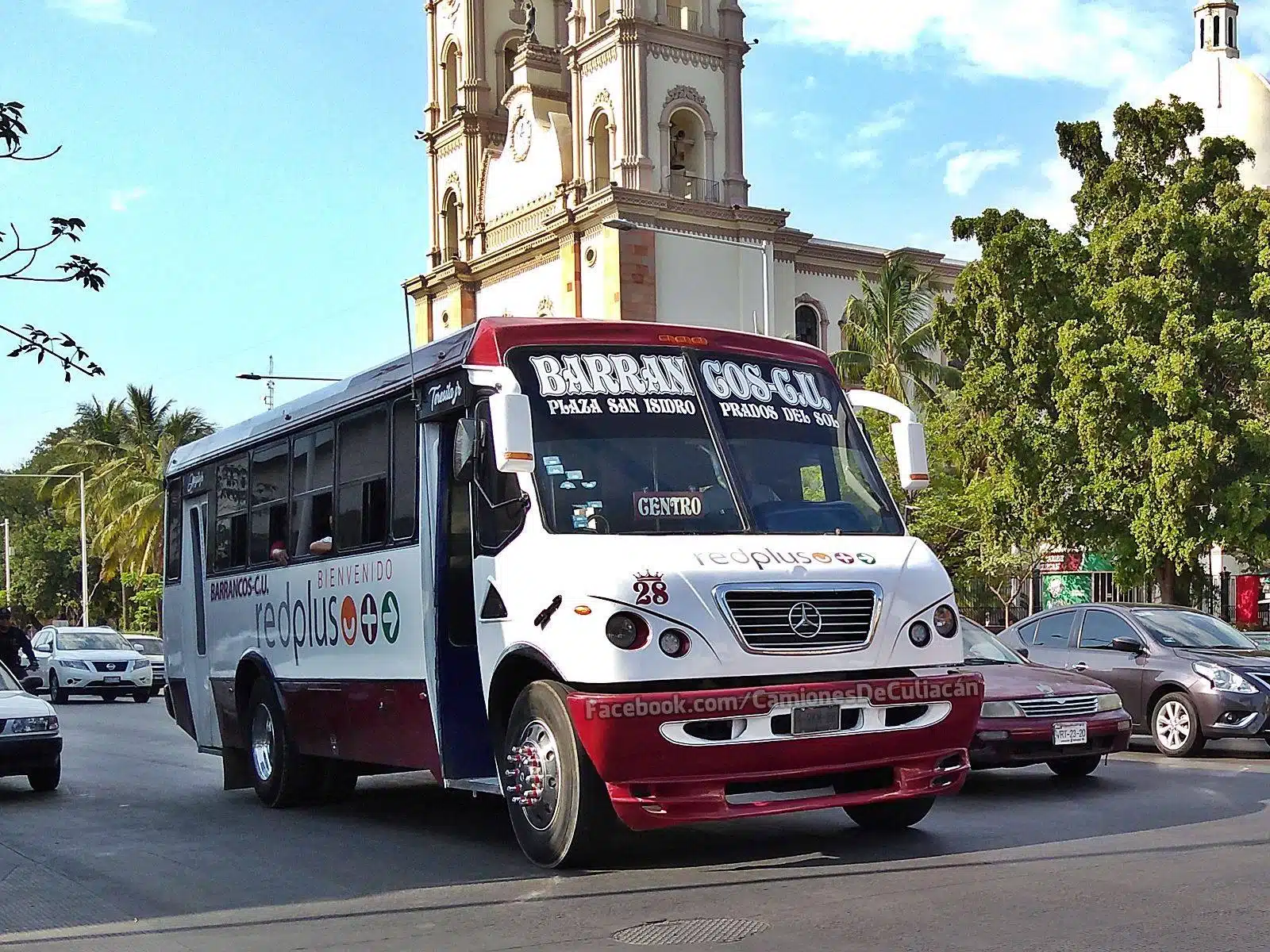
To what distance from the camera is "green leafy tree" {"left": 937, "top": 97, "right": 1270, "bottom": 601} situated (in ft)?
85.6

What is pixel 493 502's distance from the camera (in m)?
9.35

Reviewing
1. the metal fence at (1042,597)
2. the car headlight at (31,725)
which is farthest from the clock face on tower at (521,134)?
the car headlight at (31,725)

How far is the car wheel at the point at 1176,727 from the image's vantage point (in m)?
15.1

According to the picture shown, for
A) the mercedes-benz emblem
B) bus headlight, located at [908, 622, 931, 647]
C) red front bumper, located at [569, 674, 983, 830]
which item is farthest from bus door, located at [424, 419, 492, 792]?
bus headlight, located at [908, 622, 931, 647]

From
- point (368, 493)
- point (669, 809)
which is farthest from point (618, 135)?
point (669, 809)

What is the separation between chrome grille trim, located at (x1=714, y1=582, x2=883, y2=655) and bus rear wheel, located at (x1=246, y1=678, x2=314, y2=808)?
512 cm

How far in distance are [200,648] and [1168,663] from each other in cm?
880

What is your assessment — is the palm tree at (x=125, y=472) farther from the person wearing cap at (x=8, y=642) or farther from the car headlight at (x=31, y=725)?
the car headlight at (x=31, y=725)

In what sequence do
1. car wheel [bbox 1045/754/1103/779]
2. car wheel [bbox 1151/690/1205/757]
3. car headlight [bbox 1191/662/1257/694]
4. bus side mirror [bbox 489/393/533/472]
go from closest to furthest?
1. bus side mirror [bbox 489/393/533/472]
2. car wheel [bbox 1045/754/1103/779]
3. car headlight [bbox 1191/662/1257/694]
4. car wheel [bbox 1151/690/1205/757]

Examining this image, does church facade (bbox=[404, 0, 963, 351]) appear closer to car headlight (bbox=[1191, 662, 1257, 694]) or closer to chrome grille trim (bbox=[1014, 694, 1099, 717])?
car headlight (bbox=[1191, 662, 1257, 694])

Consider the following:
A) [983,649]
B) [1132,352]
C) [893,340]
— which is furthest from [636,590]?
[893,340]

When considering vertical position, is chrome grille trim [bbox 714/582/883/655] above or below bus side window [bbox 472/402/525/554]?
below

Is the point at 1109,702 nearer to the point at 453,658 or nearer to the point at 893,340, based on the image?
the point at 453,658

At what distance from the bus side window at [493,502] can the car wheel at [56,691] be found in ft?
83.1
